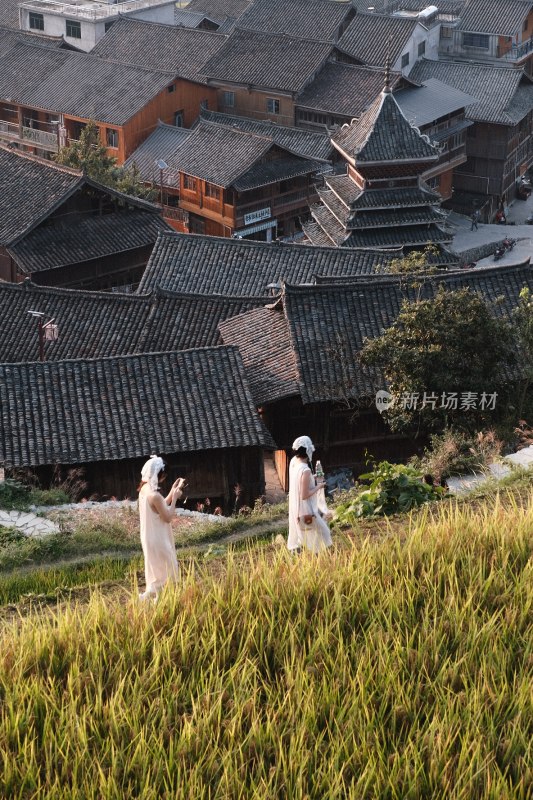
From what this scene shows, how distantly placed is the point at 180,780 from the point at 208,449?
11873 millimetres

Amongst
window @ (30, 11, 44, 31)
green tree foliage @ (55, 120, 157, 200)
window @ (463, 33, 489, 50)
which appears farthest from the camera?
window @ (30, 11, 44, 31)

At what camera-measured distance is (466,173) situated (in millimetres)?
45094

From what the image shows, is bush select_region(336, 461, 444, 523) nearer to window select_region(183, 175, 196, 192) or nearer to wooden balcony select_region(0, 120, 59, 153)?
window select_region(183, 175, 196, 192)

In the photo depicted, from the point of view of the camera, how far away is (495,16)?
51.2m

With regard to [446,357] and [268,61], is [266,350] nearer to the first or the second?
[446,357]

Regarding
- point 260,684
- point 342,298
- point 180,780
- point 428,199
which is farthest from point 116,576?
point 428,199

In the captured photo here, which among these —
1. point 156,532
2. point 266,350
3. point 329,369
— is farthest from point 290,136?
point 156,532

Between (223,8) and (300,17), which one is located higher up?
(223,8)

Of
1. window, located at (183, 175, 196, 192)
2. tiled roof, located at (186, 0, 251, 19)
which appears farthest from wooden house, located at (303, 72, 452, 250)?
tiled roof, located at (186, 0, 251, 19)

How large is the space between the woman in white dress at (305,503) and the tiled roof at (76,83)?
3477 centimetres

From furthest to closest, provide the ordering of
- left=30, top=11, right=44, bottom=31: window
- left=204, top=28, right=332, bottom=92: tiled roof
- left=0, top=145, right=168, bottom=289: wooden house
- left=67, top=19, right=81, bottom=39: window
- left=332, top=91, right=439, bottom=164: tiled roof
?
left=30, top=11, right=44, bottom=31: window, left=67, top=19, right=81, bottom=39: window, left=204, top=28, right=332, bottom=92: tiled roof, left=0, top=145, right=168, bottom=289: wooden house, left=332, top=91, right=439, bottom=164: tiled roof

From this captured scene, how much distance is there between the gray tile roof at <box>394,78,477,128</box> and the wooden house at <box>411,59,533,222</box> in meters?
0.97

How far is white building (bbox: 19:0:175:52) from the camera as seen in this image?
53.3 m

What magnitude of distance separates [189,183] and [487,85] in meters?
13.9
